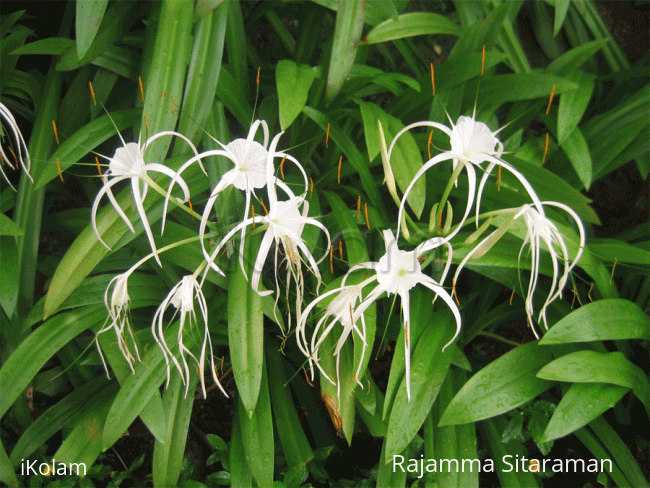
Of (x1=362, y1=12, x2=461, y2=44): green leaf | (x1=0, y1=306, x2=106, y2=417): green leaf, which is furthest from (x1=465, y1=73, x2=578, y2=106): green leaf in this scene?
(x1=0, y1=306, x2=106, y2=417): green leaf

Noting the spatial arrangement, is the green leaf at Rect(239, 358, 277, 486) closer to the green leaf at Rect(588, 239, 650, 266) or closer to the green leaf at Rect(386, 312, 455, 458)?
the green leaf at Rect(386, 312, 455, 458)

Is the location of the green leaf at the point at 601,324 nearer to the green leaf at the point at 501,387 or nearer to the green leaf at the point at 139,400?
the green leaf at the point at 501,387

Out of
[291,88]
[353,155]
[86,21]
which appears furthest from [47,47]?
[353,155]

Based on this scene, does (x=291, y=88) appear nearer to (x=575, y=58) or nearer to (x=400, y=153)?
(x=400, y=153)

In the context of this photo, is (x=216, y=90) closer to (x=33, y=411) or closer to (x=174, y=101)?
(x=174, y=101)

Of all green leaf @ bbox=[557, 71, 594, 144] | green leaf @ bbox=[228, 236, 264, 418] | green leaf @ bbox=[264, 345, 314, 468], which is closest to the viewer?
green leaf @ bbox=[228, 236, 264, 418]

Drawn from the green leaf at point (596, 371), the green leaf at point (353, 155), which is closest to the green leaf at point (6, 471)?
the green leaf at point (353, 155)

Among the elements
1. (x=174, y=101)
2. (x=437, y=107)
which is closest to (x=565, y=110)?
(x=437, y=107)
